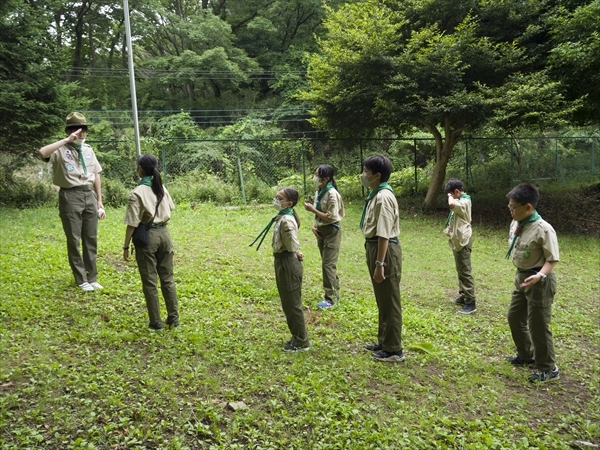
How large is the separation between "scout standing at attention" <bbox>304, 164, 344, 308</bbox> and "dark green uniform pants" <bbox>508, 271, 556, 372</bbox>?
7.56 ft

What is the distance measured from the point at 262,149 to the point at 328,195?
9.58m

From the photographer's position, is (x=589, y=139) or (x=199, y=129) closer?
(x=589, y=139)

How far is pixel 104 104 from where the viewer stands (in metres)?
24.4

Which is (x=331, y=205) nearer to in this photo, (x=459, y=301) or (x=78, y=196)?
(x=459, y=301)

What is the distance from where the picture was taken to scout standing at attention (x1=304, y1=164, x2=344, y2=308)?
19.8 feet

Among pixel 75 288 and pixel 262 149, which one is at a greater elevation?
pixel 262 149

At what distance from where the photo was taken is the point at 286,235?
14.6 ft

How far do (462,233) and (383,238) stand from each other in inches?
102

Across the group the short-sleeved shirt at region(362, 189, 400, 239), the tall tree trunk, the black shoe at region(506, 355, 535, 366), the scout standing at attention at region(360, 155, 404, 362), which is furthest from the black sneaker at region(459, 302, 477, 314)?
the tall tree trunk

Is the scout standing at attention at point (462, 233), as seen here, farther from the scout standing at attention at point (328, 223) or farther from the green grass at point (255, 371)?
the scout standing at attention at point (328, 223)

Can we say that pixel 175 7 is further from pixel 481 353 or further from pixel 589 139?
pixel 481 353

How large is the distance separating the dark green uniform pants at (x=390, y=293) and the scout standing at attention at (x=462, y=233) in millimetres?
2250

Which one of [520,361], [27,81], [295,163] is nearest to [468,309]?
[520,361]

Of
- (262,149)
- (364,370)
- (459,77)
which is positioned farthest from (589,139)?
(364,370)
